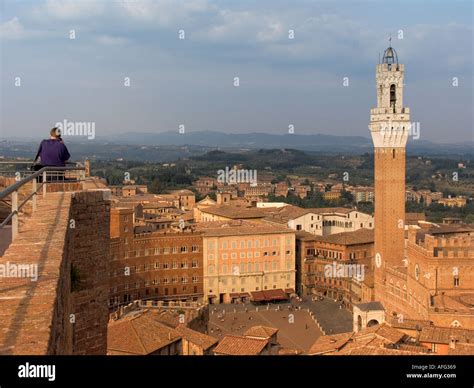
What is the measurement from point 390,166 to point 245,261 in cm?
1247

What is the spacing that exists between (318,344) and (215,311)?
18.6m

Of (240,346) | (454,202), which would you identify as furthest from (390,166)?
(454,202)

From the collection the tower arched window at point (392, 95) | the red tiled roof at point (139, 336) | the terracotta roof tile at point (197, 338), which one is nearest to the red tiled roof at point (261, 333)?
the terracotta roof tile at point (197, 338)

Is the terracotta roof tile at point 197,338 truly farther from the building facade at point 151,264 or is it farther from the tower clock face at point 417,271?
the building facade at point 151,264

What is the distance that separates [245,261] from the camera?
145ft

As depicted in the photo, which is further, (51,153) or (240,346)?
(240,346)

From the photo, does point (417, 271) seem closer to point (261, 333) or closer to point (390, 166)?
point (390, 166)

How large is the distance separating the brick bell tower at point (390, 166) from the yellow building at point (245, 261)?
9386mm

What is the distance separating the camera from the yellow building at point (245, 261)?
43.4 meters

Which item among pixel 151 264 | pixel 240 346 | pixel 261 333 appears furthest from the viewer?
pixel 151 264

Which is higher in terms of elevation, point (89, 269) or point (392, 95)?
point (392, 95)

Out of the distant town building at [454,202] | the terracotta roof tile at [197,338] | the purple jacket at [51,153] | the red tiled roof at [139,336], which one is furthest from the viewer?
the distant town building at [454,202]
